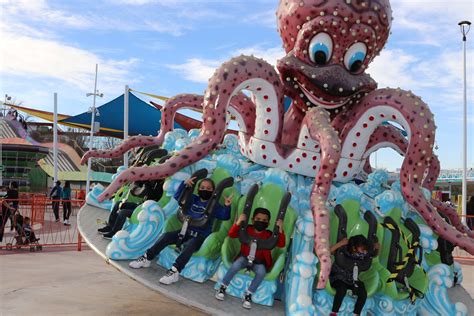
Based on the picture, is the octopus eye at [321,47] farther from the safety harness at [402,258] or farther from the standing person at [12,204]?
the standing person at [12,204]

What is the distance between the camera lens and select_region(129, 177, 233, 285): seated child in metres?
4.65

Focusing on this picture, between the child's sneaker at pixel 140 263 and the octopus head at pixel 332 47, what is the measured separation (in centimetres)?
256

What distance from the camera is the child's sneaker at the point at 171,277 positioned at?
4488mm

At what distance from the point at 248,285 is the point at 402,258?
1.59 m

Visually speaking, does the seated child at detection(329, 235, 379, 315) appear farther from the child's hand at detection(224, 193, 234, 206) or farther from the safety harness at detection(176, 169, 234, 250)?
the safety harness at detection(176, 169, 234, 250)

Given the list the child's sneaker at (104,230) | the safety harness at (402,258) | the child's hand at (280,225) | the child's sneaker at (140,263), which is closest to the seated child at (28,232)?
the child's sneaker at (104,230)

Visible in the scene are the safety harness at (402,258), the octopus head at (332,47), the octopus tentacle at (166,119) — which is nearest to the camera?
the safety harness at (402,258)

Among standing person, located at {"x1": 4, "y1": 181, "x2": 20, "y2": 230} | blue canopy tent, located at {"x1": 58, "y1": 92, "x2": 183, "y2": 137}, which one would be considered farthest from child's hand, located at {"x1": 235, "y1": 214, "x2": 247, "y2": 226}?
blue canopy tent, located at {"x1": 58, "y1": 92, "x2": 183, "y2": 137}

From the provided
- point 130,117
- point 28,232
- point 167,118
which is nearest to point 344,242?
→ point 167,118

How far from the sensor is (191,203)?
4.91 meters

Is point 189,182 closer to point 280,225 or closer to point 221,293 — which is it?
point 280,225

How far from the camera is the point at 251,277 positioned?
4.54m

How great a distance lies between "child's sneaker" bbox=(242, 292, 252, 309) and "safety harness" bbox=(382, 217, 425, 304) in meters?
1.41

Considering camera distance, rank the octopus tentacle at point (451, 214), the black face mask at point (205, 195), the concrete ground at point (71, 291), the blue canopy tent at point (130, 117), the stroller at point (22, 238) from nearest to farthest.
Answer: the black face mask at point (205, 195), the concrete ground at point (71, 291), the octopus tentacle at point (451, 214), the stroller at point (22, 238), the blue canopy tent at point (130, 117)
